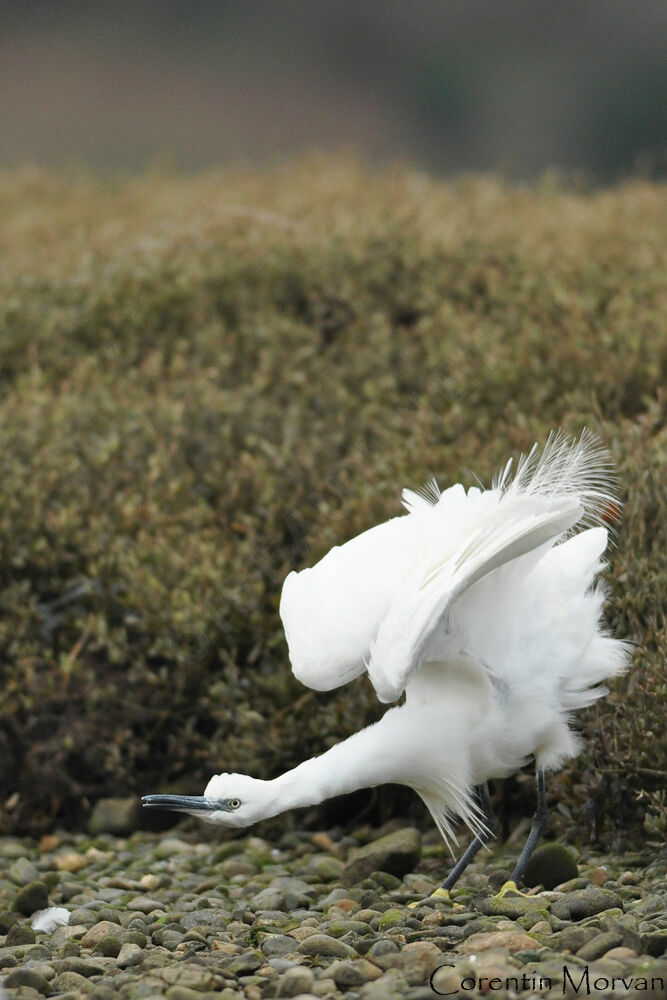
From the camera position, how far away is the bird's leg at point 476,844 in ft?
13.3

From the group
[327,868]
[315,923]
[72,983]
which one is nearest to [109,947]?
[72,983]

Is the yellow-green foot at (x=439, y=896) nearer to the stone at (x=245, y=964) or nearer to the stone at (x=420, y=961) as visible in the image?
the stone at (x=420, y=961)

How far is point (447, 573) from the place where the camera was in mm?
3486

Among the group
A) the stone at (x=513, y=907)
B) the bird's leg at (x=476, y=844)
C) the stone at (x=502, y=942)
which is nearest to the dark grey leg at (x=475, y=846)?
the bird's leg at (x=476, y=844)

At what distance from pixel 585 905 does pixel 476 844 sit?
0.60 meters

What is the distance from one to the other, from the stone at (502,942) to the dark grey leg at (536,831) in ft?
2.38

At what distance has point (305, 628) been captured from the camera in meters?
3.79

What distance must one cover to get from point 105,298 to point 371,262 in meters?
1.70

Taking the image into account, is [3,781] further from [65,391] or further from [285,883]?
[65,391]

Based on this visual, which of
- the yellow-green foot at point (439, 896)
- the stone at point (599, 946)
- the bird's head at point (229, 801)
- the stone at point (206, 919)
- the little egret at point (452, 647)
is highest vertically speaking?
the little egret at point (452, 647)

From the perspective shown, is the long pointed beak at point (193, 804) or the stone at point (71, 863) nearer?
the long pointed beak at point (193, 804)

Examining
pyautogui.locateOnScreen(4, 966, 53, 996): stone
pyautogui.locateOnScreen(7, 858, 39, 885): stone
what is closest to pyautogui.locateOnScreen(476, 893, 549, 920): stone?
pyautogui.locateOnScreen(4, 966, 53, 996): stone

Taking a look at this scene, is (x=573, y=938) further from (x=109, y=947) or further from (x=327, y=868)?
(x=327, y=868)

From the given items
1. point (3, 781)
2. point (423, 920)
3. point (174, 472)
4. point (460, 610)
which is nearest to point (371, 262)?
point (174, 472)
